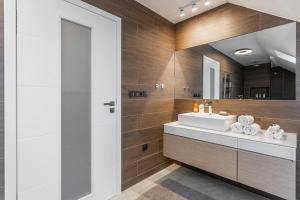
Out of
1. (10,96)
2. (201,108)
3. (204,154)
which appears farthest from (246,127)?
(10,96)

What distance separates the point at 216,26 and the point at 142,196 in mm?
2381

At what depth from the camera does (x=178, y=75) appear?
113 inches

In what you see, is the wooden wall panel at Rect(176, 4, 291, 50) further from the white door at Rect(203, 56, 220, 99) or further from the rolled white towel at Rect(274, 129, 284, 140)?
the rolled white towel at Rect(274, 129, 284, 140)

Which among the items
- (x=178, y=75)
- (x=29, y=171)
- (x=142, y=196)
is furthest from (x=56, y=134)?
(x=178, y=75)

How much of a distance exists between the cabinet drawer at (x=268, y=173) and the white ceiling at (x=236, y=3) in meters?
1.40

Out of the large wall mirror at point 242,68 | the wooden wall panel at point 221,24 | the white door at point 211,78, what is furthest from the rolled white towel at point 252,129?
the wooden wall panel at point 221,24

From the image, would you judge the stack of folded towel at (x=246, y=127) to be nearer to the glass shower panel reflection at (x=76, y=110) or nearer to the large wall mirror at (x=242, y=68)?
the large wall mirror at (x=242, y=68)

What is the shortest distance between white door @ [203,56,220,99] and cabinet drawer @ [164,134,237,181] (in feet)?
2.64

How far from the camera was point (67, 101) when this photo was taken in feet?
5.31

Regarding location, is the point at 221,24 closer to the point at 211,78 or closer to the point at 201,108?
the point at 211,78

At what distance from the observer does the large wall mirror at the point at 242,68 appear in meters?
1.88

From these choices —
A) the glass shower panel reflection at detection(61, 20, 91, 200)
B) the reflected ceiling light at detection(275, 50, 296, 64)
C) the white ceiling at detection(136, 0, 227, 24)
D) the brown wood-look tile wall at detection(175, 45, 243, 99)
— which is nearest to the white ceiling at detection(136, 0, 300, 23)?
the white ceiling at detection(136, 0, 227, 24)

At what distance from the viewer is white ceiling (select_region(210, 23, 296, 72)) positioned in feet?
6.05

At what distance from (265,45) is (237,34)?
348mm
